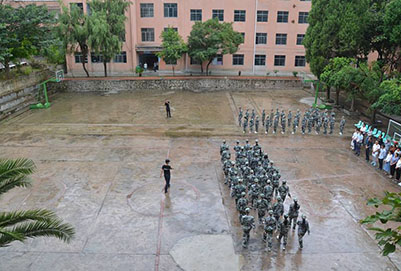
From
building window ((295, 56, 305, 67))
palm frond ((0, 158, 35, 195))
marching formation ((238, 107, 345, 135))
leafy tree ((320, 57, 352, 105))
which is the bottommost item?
marching formation ((238, 107, 345, 135))

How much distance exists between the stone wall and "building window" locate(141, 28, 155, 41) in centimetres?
1115

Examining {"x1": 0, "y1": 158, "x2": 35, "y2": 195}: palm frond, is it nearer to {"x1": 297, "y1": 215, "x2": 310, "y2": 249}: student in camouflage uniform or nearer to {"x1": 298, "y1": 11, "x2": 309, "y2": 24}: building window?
{"x1": 297, "y1": 215, "x2": 310, "y2": 249}: student in camouflage uniform

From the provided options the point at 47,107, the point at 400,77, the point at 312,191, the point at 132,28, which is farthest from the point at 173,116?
the point at 132,28

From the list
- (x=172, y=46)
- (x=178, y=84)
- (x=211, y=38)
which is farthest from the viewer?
(x=178, y=84)

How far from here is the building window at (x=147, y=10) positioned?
32.4m

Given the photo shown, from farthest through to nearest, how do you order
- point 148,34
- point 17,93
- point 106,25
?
1. point 148,34
2. point 106,25
3. point 17,93

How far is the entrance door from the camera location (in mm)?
35612

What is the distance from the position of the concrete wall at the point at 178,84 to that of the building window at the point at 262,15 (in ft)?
23.5

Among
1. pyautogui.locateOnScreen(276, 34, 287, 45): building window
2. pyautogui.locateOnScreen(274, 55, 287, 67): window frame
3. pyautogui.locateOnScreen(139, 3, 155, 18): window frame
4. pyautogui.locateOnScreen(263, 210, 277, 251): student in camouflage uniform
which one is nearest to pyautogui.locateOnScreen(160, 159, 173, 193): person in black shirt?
pyautogui.locateOnScreen(263, 210, 277, 251): student in camouflage uniform

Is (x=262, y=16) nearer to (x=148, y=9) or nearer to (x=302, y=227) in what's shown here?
(x=148, y=9)

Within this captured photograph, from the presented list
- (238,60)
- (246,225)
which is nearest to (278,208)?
(246,225)

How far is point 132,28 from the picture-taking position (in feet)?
105

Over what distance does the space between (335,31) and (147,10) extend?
18.4 m

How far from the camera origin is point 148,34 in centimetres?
3309
